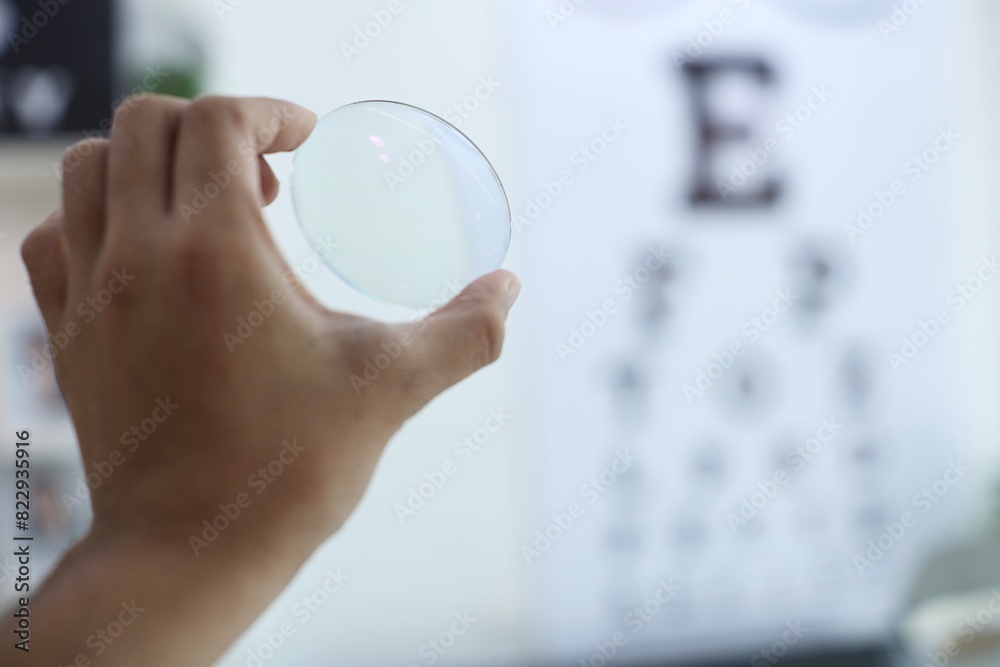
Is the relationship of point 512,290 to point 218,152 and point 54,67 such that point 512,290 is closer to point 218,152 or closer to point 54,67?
point 218,152

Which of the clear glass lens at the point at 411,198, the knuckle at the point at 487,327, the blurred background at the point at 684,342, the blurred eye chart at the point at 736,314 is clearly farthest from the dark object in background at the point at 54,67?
the knuckle at the point at 487,327

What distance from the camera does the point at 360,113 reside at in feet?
2.27

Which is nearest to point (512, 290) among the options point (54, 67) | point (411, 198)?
point (411, 198)

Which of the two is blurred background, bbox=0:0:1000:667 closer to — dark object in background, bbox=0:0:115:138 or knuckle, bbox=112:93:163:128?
dark object in background, bbox=0:0:115:138

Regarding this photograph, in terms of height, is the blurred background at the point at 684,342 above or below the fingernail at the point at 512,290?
below

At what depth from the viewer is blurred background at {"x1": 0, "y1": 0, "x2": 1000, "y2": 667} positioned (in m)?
1.76

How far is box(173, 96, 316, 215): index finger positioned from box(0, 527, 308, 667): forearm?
20 cm

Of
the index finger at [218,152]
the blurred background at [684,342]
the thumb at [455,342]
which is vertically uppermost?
the index finger at [218,152]

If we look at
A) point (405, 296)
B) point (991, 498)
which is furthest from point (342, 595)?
point (991, 498)

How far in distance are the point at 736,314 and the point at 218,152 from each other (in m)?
1.57

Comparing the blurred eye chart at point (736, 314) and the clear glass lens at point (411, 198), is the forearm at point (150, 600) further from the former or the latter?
the blurred eye chart at point (736, 314)

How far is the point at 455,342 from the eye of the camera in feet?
1.74

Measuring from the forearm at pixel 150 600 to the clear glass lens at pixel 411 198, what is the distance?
30 centimetres

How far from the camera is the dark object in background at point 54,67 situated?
1.47 m
